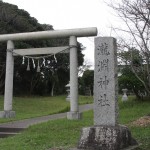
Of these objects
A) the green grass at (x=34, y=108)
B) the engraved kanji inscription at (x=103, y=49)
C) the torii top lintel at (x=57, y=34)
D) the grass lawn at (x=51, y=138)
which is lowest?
the grass lawn at (x=51, y=138)

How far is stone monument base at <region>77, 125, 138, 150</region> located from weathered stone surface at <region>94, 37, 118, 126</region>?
346mm

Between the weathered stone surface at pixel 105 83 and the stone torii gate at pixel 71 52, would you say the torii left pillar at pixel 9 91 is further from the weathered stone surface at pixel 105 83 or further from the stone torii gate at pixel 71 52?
the weathered stone surface at pixel 105 83

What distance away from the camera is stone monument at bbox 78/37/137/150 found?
6.59 metres

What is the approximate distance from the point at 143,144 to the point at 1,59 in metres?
25.6

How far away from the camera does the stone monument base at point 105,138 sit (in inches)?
256

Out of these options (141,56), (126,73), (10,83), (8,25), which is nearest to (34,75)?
(8,25)

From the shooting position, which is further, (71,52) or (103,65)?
(71,52)

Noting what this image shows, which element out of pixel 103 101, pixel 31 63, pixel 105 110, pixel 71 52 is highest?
pixel 31 63

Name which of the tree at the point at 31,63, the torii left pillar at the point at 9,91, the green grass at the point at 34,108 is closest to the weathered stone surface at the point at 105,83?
the green grass at the point at 34,108

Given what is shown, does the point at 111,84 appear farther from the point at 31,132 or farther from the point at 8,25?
the point at 8,25

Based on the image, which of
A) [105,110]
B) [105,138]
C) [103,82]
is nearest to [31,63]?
[103,82]

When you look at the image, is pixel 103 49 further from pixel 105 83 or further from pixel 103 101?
pixel 103 101

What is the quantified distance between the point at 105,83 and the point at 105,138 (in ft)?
4.30

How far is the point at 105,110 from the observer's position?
7.14 m
